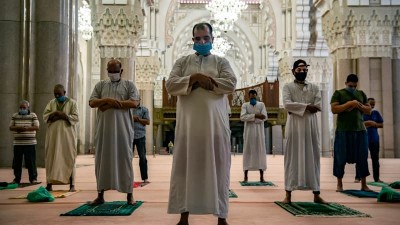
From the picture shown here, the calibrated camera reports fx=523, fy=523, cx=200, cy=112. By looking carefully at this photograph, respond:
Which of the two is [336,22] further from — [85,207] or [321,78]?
[85,207]

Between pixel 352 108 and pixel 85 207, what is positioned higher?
pixel 352 108

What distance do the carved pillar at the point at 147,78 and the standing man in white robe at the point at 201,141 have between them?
19036 millimetres

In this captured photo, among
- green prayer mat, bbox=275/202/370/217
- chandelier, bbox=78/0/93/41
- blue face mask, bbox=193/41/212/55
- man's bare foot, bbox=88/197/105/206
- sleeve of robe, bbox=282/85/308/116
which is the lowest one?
green prayer mat, bbox=275/202/370/217

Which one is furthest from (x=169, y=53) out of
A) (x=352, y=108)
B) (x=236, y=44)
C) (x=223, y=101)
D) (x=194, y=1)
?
(x=223, y=101)

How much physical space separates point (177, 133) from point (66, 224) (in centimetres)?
127

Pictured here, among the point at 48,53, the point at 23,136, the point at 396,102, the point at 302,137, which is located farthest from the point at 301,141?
the point at 396,102

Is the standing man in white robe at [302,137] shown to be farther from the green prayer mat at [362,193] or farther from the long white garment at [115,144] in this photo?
the long white garment at [115,144]

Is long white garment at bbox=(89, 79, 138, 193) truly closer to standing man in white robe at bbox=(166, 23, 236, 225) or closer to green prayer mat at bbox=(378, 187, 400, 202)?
standing man in white robe at bbox=(166, 23, 236, 225)

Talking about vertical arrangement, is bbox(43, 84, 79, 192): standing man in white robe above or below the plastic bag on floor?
above

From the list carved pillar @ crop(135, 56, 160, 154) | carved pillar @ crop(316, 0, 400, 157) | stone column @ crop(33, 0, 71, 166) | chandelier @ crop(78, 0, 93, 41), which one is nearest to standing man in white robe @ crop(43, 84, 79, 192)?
stone column @ crop(33, 0, 71, 166)

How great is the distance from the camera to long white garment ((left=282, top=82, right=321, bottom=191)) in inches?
237

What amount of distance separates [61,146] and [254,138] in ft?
11.7

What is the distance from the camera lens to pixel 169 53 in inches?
1380

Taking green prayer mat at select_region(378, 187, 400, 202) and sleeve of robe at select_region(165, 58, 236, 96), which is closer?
sleeve of robe at select_region(165, 58, 236, 96)
